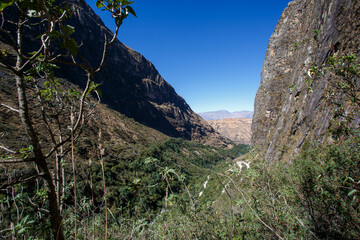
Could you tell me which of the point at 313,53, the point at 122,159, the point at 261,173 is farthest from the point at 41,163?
the point at 122,159

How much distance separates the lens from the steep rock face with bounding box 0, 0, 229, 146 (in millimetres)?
73188

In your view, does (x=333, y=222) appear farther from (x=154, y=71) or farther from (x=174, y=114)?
(x=154, y=71)

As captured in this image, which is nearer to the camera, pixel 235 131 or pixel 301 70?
pixel 301 70

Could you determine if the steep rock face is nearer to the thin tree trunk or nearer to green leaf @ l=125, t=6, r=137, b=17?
the thin tree trunk

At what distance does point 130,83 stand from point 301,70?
9830 centimetres

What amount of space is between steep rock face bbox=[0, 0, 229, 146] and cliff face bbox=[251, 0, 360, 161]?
5876 centimetres

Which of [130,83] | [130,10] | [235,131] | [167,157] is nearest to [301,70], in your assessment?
[130,10]

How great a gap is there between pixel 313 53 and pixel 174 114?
4487 inches

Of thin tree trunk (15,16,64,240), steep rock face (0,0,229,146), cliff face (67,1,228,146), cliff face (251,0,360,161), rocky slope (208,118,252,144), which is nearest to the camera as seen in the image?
thin tree trunk (15,16,64,240)

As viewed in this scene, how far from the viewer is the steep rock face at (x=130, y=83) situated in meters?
73.2

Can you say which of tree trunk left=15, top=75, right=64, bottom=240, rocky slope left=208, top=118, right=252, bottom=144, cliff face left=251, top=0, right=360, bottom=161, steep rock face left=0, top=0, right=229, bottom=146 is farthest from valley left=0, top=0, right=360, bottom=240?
rocky slope left=208, top=118, right=252, bottom=144

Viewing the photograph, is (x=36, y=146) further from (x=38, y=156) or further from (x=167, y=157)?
(x=167, y=157)

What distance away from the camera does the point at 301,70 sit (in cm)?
1466

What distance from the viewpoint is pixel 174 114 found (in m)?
125
